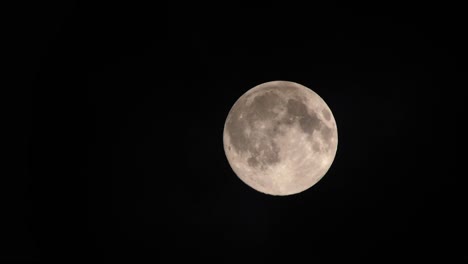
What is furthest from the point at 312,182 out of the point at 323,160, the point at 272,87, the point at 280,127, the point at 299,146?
the point at 272,87

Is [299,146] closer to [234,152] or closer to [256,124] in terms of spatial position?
[256,124]

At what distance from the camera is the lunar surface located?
4.20m

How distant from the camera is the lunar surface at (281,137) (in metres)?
A: 4.20

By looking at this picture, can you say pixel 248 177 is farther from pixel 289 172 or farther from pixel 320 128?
pixel 320 128

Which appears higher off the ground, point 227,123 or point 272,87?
point 272,87

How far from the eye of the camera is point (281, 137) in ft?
13.6

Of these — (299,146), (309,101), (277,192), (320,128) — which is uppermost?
(309,101)

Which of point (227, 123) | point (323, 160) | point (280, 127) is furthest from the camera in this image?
point (227, 123)

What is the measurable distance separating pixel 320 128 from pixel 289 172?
69cm

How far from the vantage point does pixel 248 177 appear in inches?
182

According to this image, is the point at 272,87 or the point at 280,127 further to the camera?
the point at 272,87

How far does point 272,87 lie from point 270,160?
3.26 ft

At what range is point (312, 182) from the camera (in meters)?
4.60

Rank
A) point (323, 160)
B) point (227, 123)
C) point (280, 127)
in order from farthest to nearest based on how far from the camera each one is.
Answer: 1. point (227, 123)
2. point (323, 160)
3. point (280, 127)
